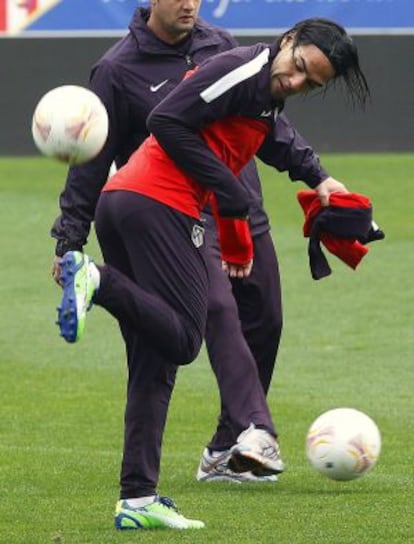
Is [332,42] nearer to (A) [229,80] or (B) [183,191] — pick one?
(A) [229,80]

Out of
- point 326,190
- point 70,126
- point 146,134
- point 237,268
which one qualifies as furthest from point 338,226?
point 70,126

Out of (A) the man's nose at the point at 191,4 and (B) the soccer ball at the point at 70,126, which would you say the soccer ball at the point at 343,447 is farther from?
(A) the man's nose at the point at 191,4

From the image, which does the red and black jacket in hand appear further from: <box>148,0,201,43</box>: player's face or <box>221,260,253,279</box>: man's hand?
<box>148,0,201,43</box>: player's face

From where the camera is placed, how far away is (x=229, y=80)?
636 centimetres

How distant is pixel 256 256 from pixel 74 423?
2.05 meters

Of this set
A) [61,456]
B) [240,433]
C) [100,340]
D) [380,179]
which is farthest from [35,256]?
[240,433]

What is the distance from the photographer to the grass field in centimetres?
671

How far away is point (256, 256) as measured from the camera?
8070 millimetres

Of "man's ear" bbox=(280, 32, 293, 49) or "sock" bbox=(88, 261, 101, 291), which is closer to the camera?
"sock" bbox=(88, 261, 101, 291)

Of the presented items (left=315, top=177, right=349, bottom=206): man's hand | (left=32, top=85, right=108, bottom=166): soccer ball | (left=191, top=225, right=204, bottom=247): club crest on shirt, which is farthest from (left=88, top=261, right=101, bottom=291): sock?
(left=315, top=177, right=349, bottom=206): man's hand

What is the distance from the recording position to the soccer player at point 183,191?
6.34m

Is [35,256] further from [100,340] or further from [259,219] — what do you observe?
[259,219]

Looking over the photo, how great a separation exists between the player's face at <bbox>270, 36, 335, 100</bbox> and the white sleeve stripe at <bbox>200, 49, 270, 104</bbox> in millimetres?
84

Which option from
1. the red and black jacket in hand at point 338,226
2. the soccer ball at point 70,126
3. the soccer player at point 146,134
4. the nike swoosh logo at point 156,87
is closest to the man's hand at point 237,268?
the soccer player at point 146,134
